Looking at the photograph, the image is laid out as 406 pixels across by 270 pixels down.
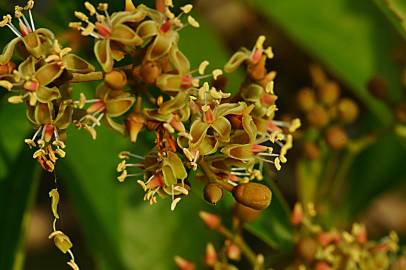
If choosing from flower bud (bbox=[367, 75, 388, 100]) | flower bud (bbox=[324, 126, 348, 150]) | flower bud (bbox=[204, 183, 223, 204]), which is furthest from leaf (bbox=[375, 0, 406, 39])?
flower bud (bbox=[204, 183, 223, 204])

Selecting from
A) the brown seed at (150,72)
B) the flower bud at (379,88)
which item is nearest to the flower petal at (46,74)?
the brown seed at (150,72)

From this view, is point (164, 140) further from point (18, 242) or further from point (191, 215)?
point (191, 215)

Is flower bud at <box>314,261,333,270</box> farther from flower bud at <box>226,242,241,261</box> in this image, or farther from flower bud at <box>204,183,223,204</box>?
flower bud at <box>204,183,223,204</box>

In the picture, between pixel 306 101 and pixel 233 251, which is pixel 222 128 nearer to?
pixel 233 251

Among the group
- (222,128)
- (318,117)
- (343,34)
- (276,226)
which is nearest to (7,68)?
(222,128)

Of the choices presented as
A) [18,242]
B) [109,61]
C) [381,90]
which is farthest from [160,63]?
[381,90]
